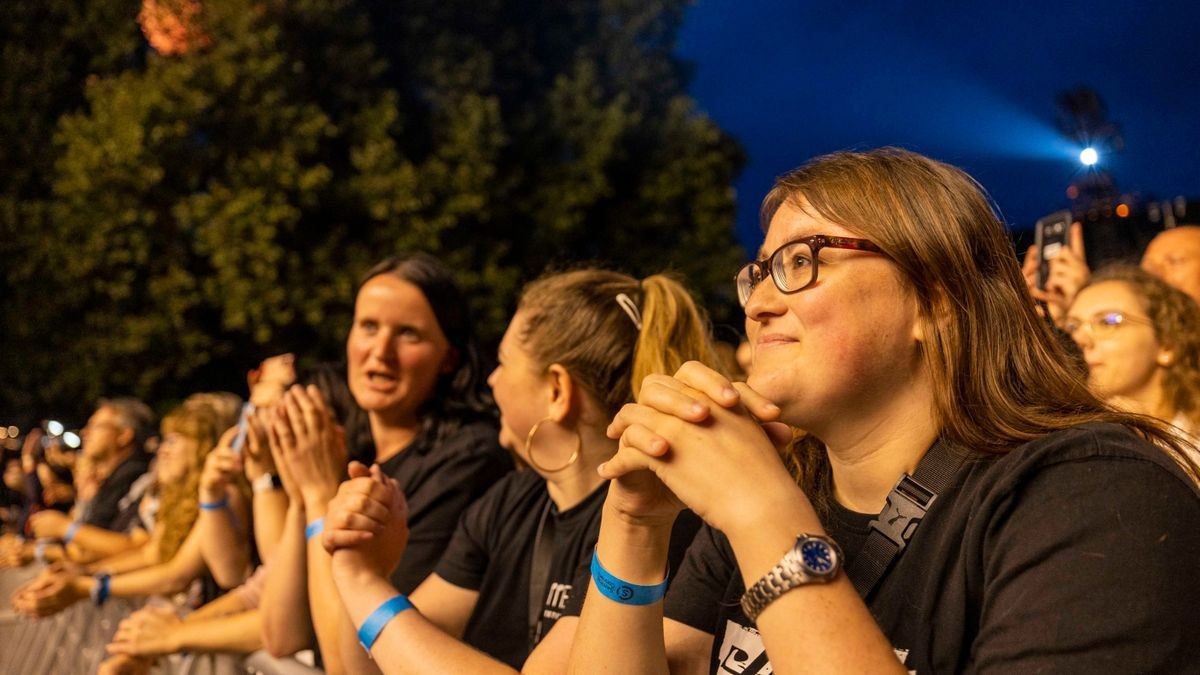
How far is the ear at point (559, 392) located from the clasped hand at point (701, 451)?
1084mm

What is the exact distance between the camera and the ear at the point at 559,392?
2629mm

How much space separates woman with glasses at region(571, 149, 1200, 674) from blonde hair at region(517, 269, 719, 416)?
789 millimetres

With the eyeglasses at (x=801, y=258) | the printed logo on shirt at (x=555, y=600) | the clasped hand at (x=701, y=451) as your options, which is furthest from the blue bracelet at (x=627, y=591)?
the printed logo on shirt at (x=555, y=600)

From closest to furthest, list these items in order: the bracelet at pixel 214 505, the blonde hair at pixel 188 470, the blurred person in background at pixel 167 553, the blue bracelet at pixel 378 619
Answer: the blue bracelet at pixel 378 619
the bracelet at pixel 214 505
the blurred person in background at pixel 167 553
the blonde hair at pixel 188 470

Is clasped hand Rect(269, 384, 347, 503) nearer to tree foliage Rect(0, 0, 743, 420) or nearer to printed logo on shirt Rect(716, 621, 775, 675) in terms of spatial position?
printed logo on shirt Rect(716, 621, 775, 675)

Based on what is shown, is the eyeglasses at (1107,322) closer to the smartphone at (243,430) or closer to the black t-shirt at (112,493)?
the smartphone at (243,430)

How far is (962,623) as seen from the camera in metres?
1.34

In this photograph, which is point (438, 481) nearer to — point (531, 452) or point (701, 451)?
point (531, 452)

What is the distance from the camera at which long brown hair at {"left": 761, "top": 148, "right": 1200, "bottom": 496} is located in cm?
155

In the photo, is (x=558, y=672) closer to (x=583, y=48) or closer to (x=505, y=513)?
(x=505, y=513)

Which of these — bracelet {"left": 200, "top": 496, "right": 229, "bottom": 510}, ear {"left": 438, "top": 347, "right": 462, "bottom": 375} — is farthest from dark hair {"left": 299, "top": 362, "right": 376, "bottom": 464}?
bracelet {"left": 200, "top": 496, "right": 229, "bottom": 510}

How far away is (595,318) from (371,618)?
3.27 feet

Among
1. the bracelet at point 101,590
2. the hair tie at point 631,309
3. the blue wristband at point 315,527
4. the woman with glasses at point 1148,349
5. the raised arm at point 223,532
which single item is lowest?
the bracelet at point 101,590

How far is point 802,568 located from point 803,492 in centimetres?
21
